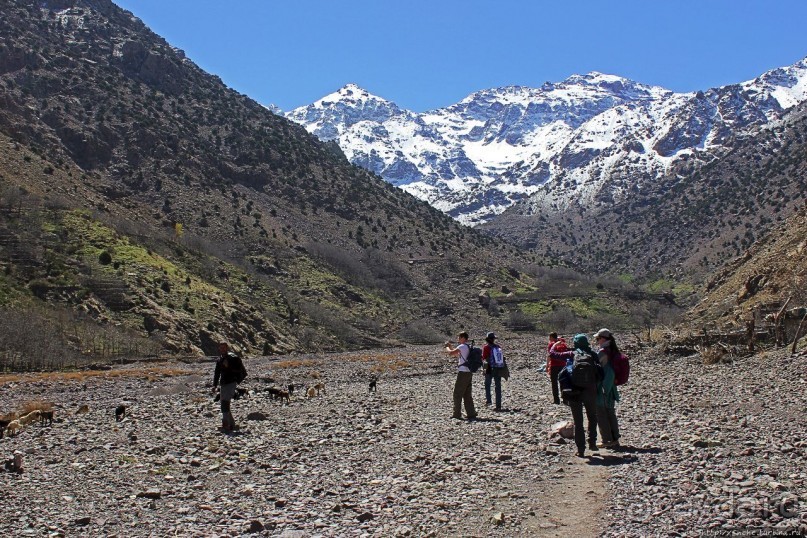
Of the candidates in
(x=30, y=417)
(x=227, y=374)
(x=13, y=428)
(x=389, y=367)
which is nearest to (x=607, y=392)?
(x=227, y=374)

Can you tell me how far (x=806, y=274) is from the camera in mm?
34094

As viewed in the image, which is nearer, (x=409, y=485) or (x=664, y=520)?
(x=664, y=520)

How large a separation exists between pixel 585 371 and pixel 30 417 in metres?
15.5

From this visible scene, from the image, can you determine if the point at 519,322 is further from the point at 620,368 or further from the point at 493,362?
the point at 620,368

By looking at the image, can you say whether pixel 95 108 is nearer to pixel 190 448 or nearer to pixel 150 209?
pixel 150 209

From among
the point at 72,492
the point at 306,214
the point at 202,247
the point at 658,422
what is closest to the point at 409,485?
the point at 72,492

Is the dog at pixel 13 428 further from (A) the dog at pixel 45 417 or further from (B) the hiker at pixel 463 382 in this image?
(B) the hiker at pixel 463 382

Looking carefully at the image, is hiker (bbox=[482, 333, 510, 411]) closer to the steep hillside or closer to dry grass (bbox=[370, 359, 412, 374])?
Result: the steep hillside

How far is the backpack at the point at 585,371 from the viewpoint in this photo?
12.1 metres

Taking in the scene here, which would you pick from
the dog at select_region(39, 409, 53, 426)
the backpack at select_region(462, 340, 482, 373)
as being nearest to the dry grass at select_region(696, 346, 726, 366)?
the backpack at select_region(462, 340, 482, 373)

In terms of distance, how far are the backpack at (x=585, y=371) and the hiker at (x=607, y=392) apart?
19 cm

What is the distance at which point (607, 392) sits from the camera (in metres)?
12.4

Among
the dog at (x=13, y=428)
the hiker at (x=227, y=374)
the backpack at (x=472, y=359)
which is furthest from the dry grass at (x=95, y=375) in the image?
the backpack at (x=472, y=359)

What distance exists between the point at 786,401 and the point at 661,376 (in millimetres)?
10307
